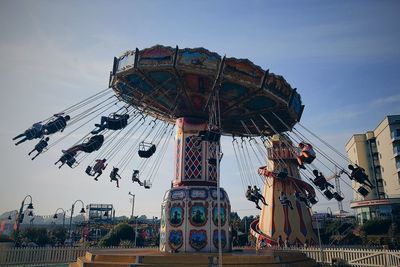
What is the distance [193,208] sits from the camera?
1909 cm

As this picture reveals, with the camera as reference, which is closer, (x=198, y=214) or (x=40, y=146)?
(x=40, y=146)

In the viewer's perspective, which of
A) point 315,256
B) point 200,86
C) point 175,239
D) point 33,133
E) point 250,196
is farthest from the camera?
point 315,256

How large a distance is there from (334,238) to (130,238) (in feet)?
93.0

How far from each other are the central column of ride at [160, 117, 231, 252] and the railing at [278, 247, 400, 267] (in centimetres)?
902

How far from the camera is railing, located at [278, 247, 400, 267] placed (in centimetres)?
1861

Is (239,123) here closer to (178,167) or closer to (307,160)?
(178,167)

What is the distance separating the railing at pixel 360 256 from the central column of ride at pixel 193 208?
9.02 m

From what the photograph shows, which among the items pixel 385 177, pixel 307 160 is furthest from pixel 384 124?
pixel 307 160

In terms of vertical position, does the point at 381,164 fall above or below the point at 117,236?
above

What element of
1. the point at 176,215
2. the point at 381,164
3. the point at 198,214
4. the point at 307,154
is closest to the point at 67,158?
the point at 176,215

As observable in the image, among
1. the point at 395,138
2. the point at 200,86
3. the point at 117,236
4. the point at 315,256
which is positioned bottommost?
the point at 315,256

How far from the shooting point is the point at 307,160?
1697 centimetres

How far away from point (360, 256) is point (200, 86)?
15453mm

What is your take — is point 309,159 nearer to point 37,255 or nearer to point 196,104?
point 196,104
